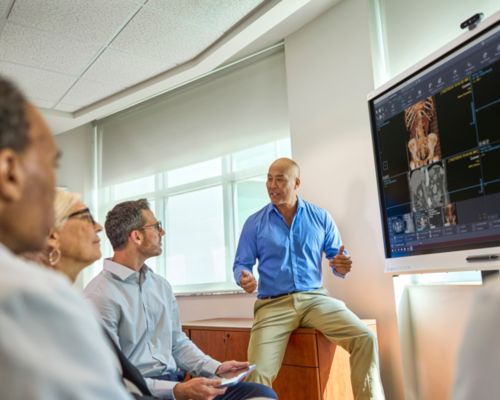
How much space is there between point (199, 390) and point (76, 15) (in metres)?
2.54

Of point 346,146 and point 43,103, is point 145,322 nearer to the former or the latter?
point 346,146

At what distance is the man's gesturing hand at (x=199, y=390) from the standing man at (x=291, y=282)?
894 mm

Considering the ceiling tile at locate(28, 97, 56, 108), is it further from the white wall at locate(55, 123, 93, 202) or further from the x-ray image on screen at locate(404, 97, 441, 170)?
the x-ray image on screen at locate(404, 97, 441, 170)

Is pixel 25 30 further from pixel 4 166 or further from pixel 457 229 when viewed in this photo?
pixel 4 166

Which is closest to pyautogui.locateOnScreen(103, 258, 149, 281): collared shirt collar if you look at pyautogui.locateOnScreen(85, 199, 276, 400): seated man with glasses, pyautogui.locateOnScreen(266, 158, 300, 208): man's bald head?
pyautogui.locateOnScreen(85, 199, 276, 400): seated man with glasses

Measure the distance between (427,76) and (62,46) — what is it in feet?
8.57

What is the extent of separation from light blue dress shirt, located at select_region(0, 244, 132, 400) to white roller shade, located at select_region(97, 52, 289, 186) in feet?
11.8

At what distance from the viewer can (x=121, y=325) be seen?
178 centimetres

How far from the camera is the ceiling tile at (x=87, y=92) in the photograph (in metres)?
4.13

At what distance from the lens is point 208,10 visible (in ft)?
10.0

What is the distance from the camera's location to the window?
13.7 feet

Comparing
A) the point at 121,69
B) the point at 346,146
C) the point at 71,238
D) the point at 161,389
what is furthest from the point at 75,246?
the point at 121,69

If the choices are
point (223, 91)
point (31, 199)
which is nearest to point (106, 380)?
point (31, 199)

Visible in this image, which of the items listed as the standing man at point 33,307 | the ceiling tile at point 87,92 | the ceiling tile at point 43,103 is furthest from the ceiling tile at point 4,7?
the standing man at point 33,307
